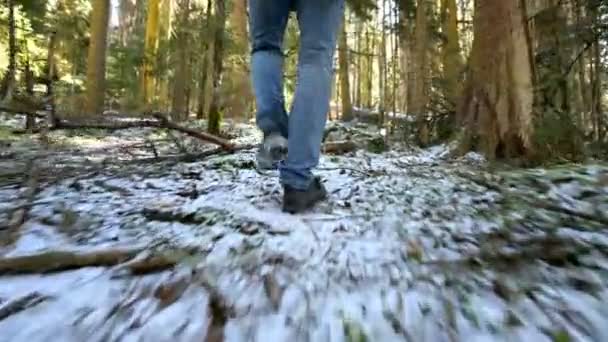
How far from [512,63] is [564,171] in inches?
58.1

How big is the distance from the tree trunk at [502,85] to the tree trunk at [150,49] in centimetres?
1175

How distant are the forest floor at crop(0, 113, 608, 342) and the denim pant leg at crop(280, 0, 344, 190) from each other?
197 millimetres

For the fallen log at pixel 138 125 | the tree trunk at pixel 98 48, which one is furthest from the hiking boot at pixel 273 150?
the tree trunk at pixel 98 48

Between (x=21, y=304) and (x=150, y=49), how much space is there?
1405 cm

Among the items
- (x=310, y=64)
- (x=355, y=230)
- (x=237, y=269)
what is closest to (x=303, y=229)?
(x=355, y=230)

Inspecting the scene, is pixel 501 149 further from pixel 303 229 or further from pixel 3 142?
pixel 3 142

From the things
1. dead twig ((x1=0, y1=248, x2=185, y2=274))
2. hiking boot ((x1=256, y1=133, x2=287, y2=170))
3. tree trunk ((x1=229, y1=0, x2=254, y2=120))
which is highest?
tree trunk ((x1=229, y1=0, x2=254, y2=120))

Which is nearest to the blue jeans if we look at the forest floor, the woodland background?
the forest floor

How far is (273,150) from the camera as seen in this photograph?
6.62 ft

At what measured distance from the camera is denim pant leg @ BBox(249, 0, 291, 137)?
2033 millimetres

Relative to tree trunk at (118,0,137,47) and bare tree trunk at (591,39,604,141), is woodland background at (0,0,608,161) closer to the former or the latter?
bare tree trunk at (591,39,604,141)

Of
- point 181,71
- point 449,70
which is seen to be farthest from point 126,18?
point 449,70

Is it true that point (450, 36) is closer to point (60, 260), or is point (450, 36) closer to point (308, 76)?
point (308, 76)

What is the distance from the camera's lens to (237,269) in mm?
1210
